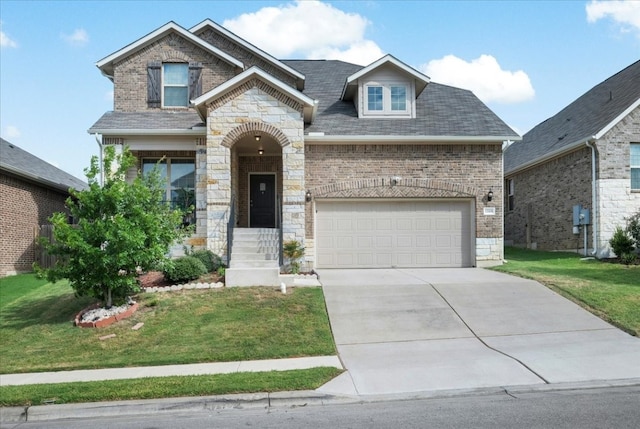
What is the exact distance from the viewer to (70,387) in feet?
22.0

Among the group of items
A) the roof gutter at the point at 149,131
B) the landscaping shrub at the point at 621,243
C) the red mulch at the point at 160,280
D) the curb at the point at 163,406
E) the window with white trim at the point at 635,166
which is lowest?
the curb at the point at 163,406

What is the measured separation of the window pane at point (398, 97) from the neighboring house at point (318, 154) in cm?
3

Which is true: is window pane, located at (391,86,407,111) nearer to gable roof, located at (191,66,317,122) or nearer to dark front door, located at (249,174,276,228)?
gable roof, located at (191,66,317,122)

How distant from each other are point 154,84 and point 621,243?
1593cm

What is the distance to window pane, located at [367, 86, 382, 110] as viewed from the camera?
16781 millimetres

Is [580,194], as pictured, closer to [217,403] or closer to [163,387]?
[217,403]

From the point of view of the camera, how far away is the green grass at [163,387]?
249 inches

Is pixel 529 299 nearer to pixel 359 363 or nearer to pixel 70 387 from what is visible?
pixel 359 363

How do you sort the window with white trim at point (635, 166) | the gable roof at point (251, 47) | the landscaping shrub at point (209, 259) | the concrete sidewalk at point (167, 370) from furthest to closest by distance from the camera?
the gable roof at point (251, 47) → the window with white trim at point (635, 166) → the landscaping shrub at point (209, 259) → the concrete sidewalk at point (167, 370)

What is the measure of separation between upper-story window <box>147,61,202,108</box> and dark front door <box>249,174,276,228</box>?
11.5ft

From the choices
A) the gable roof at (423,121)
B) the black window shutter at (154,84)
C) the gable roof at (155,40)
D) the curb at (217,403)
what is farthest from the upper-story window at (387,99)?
the curb at (217,403)

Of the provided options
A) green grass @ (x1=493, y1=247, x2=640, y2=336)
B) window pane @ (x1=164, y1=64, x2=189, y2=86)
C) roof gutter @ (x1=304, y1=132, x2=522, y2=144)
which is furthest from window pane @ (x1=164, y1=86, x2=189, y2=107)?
green grass @ (x1=493, y1=247, x2=640, y2=336)

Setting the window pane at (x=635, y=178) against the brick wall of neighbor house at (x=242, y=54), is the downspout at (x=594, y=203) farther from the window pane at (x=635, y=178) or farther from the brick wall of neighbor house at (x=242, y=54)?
the brick wall of neighbor house at (x=242, y=54)

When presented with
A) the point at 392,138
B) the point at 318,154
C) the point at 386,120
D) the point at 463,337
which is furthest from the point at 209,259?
the point at 463,337
